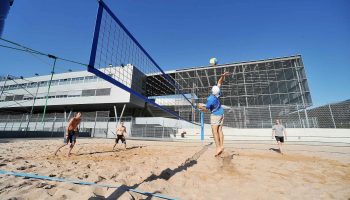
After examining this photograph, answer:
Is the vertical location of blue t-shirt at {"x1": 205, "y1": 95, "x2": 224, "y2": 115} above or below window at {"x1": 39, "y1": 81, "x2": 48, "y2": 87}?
below

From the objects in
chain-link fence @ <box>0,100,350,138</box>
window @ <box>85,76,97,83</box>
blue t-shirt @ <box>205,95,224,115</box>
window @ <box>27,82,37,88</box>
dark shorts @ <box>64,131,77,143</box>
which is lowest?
dark shorts @ <box>64,131,77,143</box>

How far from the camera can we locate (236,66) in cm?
2038

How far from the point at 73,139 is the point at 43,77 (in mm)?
30395

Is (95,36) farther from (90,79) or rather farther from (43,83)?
(43,83)

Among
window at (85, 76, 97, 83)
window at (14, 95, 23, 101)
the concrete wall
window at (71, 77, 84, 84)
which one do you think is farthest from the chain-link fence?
window at (14, 95, 23, 101)

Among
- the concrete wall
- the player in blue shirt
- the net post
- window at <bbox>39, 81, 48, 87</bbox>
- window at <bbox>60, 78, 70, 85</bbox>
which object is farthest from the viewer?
window at <bbox>39, 81, 48, 87</bbox>

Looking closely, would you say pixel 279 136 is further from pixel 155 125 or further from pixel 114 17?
pixel 155 125

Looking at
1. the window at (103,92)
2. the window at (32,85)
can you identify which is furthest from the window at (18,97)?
the window at (103,92)

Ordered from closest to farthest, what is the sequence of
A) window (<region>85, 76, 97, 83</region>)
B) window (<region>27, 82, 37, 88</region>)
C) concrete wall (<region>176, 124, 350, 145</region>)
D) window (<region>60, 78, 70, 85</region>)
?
concrete wall (<region>176, 124, 350, 145</region>)
window (<region>85, 76, 97, 83</region>)
window (<region>60, 78, 70, 85</region>)
window (<region>27, 82, 37, 88</region>)

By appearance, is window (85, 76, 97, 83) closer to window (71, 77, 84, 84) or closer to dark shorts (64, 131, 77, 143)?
window (71, 77, 84, 84)

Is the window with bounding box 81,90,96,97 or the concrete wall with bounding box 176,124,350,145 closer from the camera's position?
the concrete wall with bounding box 176,124,350,145

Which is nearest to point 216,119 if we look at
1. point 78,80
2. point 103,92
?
point 103,92

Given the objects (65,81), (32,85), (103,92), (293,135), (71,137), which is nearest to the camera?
(71,137)

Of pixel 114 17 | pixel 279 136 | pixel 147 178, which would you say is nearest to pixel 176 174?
pixel 147 178
